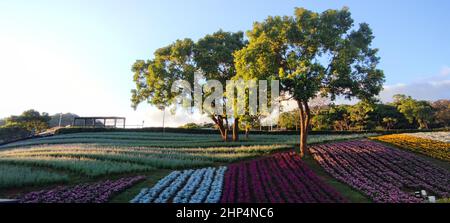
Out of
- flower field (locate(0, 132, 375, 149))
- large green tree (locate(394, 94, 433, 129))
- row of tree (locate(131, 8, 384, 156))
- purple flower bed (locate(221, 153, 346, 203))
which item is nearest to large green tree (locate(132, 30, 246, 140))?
flower field (locate(0, 132, 375, 149))

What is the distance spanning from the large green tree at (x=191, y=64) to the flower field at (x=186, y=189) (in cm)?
2427

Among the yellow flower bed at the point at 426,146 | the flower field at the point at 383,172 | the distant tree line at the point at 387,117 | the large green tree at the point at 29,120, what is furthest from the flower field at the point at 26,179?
the large green tree at the point at 29,120

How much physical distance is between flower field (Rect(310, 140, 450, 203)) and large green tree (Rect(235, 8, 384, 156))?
3.54 m

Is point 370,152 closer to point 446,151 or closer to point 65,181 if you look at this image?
point 446,151

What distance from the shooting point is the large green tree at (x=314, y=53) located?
83.9 ft

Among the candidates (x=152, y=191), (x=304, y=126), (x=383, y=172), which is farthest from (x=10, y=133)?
(x=383, y=172)

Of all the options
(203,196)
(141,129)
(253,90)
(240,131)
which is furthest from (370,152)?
(141,129)

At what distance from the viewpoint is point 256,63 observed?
86.8 ft

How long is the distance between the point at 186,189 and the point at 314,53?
15164mm

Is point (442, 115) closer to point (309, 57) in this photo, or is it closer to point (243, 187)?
point (309, 57)

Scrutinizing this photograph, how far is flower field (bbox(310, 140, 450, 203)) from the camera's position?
56.5 ft

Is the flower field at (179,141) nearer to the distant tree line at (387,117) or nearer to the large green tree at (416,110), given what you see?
the distant tree line at (387,117)

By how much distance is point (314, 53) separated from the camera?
86.8ft
